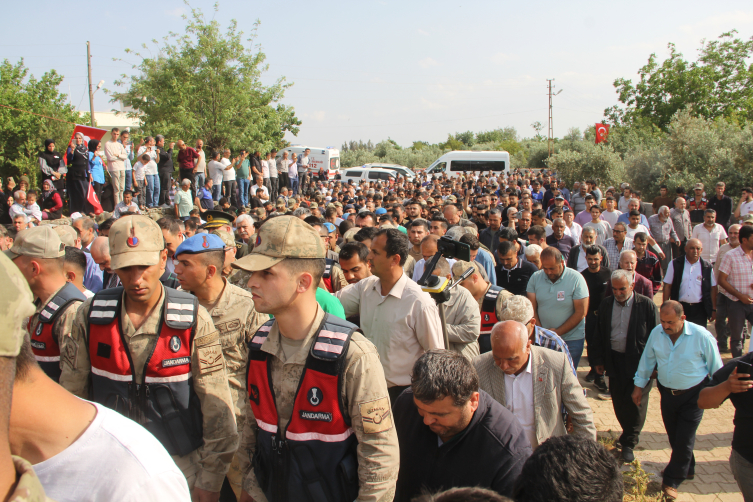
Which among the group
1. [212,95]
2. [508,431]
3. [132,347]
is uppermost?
[212,95]

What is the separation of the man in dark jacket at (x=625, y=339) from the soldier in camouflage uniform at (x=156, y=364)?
4437 millimetres

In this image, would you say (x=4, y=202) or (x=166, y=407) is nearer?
(x=166, y=407)

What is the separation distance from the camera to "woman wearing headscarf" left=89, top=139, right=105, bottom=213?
42.2ft

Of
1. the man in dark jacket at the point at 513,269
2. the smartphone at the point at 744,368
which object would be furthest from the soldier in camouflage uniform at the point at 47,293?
the man in dark jacket at the point at 513,269

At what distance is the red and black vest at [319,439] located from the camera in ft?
6.69

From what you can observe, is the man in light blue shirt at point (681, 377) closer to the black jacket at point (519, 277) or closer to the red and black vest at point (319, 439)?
the black jacket at point (519, 277)

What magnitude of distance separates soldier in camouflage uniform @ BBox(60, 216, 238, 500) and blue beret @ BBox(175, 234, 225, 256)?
1.84 ft

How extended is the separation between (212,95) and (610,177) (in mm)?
18131

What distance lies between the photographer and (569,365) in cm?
332

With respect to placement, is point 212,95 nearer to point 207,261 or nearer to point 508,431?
point 207,261

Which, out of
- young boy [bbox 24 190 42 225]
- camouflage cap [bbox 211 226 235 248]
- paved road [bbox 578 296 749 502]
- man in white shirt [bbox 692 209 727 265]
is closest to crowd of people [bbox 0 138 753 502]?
paved road [bbox 578 296 749 502]

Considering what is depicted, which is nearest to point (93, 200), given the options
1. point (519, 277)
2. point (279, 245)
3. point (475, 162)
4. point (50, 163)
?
point (50, 163)

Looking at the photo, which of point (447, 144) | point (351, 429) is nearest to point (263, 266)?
point (351, 429)

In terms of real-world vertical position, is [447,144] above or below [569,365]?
above
